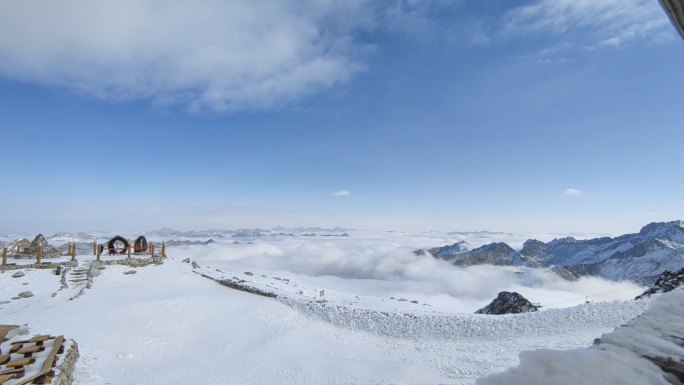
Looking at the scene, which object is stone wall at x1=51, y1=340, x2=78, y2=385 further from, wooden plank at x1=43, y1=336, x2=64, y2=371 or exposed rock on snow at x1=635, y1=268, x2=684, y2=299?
exposed rock on snow at x1=635, y1=268, x2=684, y2=299

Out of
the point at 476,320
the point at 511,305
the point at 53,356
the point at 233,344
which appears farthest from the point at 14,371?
the point at 511,305

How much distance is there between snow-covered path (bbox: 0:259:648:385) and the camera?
1688cm

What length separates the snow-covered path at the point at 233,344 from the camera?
16.9 metres

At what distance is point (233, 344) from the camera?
21.2 meters

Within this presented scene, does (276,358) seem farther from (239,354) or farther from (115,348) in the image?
(115,348)

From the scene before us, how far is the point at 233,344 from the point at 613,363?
68.5 ft

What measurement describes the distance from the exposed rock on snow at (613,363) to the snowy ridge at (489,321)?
19.6 metres

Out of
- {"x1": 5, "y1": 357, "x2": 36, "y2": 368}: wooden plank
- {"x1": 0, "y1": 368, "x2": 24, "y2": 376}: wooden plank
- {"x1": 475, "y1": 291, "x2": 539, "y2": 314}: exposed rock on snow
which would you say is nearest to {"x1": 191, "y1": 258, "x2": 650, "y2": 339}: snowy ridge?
{"x1": 475, "y1": 291, "x2": 539, "y2": 314}: exposed rock on snow

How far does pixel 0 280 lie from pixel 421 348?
34.0 m

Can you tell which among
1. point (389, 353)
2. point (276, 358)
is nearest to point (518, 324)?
point (389, 353)

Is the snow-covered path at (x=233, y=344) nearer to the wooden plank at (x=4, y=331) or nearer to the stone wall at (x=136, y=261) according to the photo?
the wooden plank at (x=4, y=331)

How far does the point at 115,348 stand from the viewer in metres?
18.8

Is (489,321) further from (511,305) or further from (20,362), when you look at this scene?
(20,362)

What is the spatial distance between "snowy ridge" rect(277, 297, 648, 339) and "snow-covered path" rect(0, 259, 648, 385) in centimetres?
61
